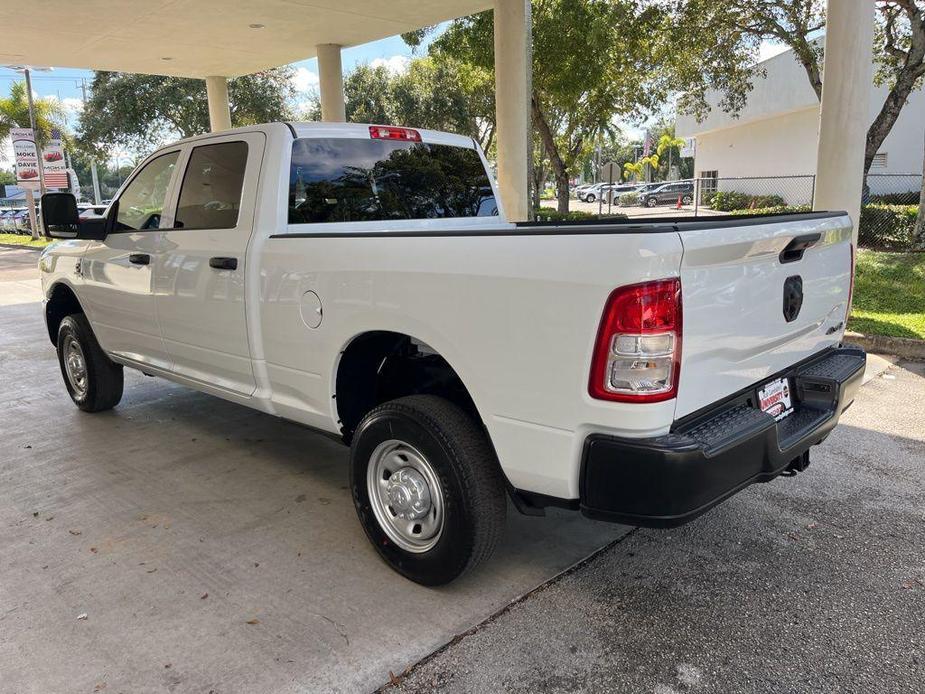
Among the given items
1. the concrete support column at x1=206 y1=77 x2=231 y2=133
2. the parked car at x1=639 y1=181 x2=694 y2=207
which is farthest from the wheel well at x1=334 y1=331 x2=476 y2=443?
the parked car at x1=639 y1=181 x2=694 y2=207

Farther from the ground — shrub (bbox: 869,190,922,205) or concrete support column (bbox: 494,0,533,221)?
concrete support column (bbox: 494,0,533,221)

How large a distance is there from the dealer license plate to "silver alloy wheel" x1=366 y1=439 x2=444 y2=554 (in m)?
1.37

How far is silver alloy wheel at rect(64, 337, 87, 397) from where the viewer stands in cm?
564

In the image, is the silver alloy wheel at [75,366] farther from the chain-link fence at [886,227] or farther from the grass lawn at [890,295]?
the chain-link fence at [886,227]

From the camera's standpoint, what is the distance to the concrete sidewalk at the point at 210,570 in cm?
268

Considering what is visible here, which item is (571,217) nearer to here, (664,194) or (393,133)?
(393,133)

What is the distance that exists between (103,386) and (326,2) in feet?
22.3

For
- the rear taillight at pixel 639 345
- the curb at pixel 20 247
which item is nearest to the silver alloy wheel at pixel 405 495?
the rear taillight at pixel 639 345

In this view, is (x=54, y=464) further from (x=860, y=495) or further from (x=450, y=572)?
(x=860, y=495)

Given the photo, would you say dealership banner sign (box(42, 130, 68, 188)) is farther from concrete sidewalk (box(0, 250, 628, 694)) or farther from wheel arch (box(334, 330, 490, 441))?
wheel arch (box(334, 330, 490, 441))

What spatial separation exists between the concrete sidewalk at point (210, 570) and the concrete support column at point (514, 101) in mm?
5752

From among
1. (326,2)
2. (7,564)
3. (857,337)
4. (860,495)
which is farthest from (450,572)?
(326,2)

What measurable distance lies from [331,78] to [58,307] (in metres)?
8.06

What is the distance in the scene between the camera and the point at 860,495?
398 cm
